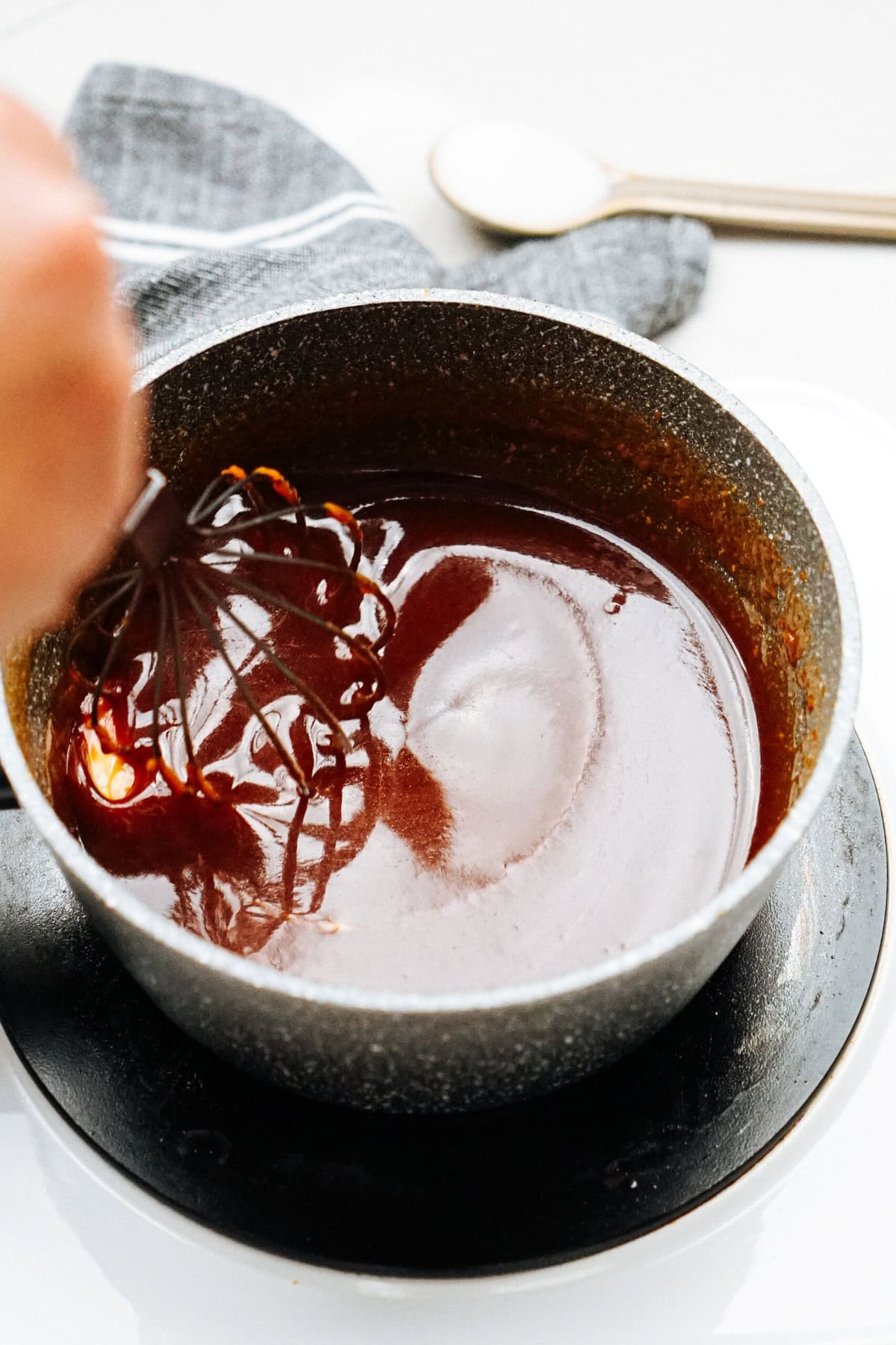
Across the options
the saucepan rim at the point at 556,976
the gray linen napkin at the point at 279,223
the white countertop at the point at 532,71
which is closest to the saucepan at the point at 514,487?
the saucepan rim at the point at 556,976

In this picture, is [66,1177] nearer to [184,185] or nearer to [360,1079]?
[360,1079]

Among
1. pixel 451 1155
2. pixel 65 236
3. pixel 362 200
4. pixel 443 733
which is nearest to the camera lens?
pixel 65 236

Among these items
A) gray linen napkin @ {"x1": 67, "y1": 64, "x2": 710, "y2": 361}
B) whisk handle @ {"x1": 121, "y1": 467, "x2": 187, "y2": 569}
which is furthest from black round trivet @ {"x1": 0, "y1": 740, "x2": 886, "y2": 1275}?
gray linen napkin @ {"x1": 67, "y1": 64, "x2": 710, "y2": 361}

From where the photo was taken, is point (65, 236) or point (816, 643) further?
point (816, 643)

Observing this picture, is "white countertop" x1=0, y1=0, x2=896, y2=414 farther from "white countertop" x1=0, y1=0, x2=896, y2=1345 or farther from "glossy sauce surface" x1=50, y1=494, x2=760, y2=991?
"glossy sauce surface" x1=50, y1=494, x2=760, y2=991

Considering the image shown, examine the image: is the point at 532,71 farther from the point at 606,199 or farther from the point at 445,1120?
the point at 445,1120

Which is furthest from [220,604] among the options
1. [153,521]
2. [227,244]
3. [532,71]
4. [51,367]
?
[532,71]

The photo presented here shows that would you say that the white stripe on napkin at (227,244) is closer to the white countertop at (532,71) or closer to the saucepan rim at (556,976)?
the white countertop at (532,71)

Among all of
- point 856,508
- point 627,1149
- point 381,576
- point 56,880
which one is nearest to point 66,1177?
point 56,880
